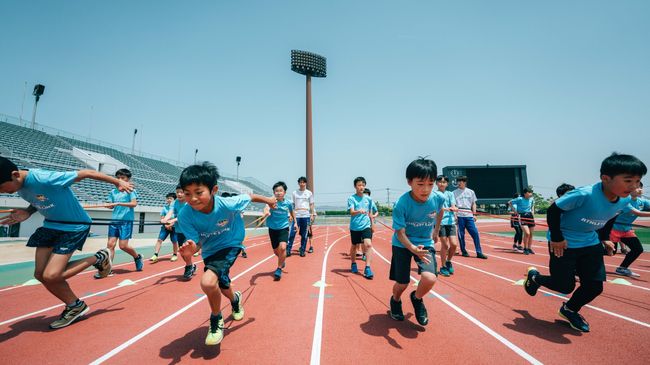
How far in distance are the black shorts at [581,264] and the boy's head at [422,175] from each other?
1707 millimetres

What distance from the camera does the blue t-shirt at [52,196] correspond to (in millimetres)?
3114

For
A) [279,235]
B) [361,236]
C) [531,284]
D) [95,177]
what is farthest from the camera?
[361,236]

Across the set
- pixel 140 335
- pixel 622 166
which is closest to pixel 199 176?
pixel 140 335

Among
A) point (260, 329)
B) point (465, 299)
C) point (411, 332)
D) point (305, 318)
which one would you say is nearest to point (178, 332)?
point (260, 329)

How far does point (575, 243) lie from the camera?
317 cm

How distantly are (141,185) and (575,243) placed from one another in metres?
33.6

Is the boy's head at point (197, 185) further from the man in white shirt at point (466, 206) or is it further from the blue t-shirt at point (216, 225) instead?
the man in white shirt at point (466, 206)

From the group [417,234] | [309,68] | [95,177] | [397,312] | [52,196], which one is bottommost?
[397,312]

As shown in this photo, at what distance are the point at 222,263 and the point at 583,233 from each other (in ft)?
12.9

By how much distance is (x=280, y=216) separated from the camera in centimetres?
589

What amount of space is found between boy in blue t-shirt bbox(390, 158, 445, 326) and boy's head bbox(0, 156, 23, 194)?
12.9 feet

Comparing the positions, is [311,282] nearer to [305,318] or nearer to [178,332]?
[305,318]

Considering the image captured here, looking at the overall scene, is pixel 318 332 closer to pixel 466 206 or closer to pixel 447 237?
pixel 447 237

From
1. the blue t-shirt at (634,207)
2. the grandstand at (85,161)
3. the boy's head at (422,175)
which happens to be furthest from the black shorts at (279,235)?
the grandstand at (85,161)
